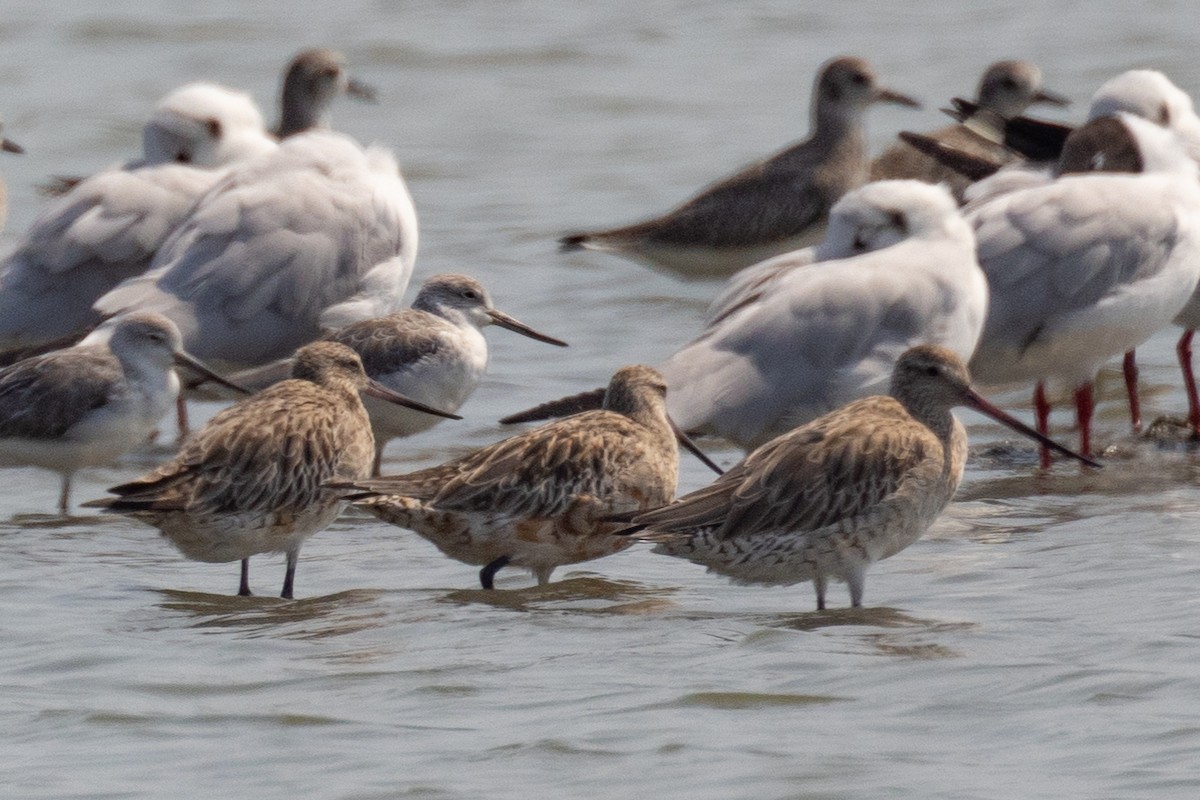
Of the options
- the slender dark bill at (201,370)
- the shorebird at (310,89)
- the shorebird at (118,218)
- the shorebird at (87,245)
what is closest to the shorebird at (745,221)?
the shorebird at (310,89)

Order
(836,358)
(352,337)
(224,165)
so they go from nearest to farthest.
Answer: (836,358), (352,337), (224,165)

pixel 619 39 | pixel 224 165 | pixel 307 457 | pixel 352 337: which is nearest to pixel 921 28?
pixel 619 39

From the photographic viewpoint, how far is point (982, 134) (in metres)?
12.3

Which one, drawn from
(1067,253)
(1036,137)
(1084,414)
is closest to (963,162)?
(1036,137)

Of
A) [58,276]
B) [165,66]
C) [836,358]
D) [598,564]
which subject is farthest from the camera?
[165,66]

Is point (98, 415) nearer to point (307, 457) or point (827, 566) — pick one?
point (307, 457)

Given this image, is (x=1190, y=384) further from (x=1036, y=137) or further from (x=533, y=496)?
(x=533, y=496)

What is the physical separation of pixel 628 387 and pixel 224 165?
483 centimetres

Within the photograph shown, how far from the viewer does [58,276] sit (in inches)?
432

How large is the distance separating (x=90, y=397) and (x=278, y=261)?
1702mm

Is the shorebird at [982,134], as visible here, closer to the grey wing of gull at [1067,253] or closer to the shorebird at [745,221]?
the shorebird at [745,221]

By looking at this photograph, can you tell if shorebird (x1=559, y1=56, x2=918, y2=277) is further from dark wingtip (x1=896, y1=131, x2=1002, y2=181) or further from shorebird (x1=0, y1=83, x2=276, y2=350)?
shorebird (x1=0, y1=83, x2=276, y2=350)

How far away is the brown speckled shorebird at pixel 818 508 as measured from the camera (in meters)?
6.80

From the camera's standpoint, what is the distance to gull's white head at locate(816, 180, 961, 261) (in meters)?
8.96
